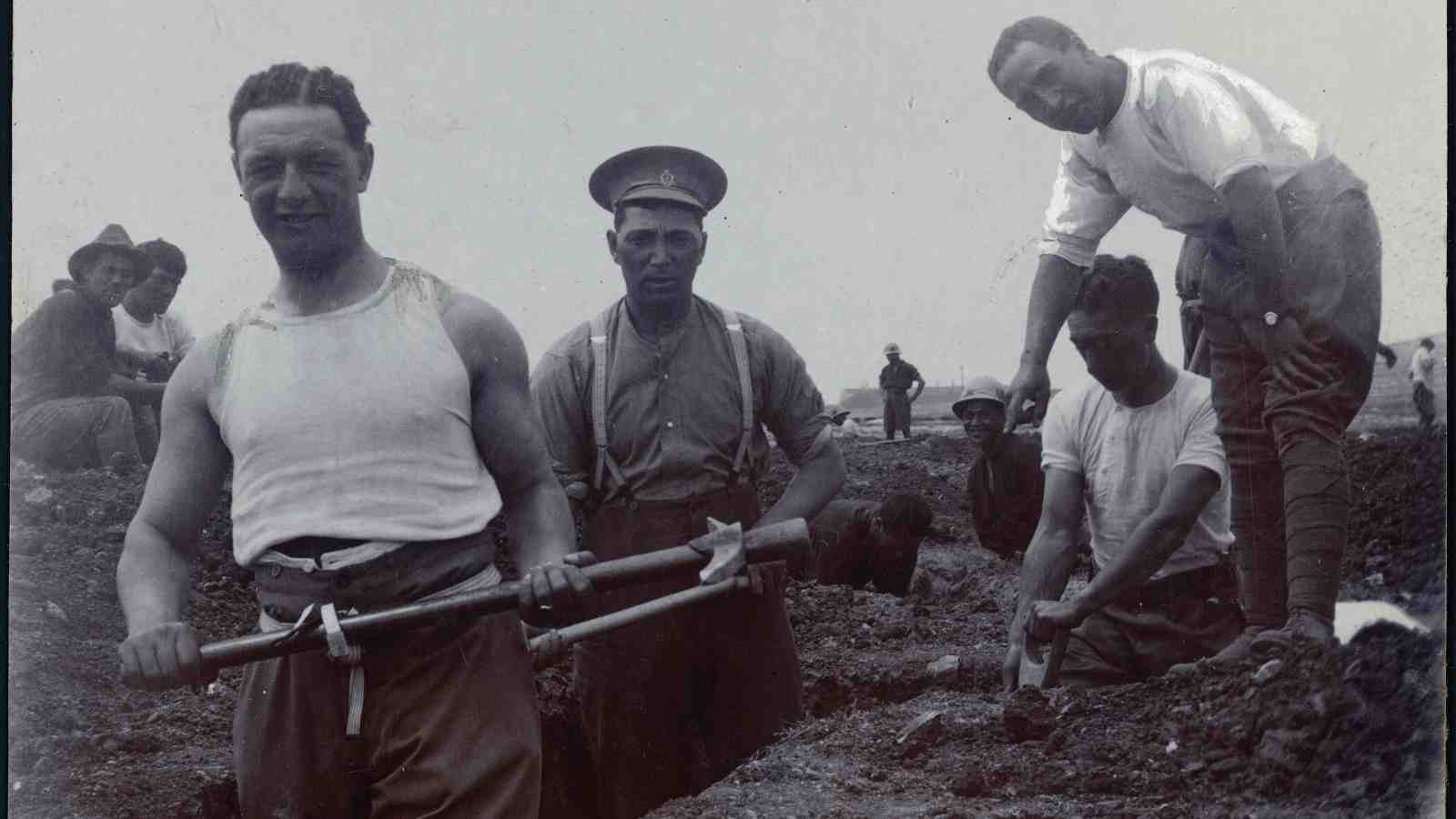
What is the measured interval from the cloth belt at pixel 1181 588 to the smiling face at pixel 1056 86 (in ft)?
4.02

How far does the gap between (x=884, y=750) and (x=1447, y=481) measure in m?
1.63

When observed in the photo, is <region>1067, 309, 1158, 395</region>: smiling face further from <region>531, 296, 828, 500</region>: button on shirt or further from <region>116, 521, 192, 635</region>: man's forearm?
<region>116, 521, 192, 635</region>: man's forearm

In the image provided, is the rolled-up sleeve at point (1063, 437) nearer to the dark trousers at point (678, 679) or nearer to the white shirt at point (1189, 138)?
the white shirt at point (1189, 138)

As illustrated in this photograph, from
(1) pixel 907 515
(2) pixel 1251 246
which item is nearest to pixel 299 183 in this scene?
(2) pixel 1251 246

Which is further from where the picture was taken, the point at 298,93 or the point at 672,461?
the point at 672,461

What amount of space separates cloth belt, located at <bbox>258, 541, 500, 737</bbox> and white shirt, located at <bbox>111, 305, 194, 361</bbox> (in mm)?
2112

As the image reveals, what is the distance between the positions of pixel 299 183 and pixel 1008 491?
9.47 feet

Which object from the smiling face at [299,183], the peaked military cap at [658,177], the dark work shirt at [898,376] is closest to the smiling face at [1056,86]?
the peaked military cap at [658,177]

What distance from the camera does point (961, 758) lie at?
3.49 metres

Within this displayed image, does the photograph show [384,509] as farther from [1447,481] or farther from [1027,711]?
[1447,481]

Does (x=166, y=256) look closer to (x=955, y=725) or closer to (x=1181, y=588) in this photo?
(x=955, y=725)

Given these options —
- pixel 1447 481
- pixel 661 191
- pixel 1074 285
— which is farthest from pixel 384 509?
pixel 1447 481

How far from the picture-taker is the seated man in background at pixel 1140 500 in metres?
3.64

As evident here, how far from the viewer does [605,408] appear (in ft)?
12.0
